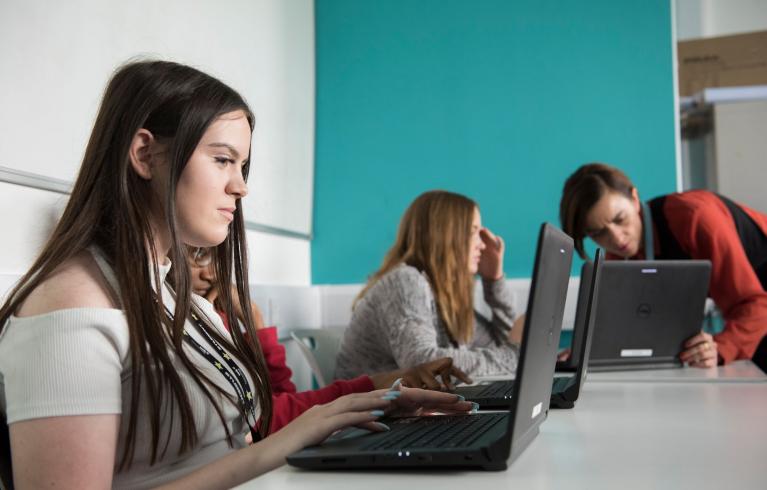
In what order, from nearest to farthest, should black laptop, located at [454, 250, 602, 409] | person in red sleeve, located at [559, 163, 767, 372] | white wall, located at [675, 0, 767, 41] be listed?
black laptop, located at [454, 250, 602, 409], person in red sleeve, located at [559, 163, 767, 372], white wall, located at [675, 0, 767, 41]

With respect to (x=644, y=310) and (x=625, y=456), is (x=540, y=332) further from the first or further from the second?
(x=644, y=310)

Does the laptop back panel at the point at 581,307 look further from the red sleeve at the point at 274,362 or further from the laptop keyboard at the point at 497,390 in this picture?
the red sleeve at the point at 274,362

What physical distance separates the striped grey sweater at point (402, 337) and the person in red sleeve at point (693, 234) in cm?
52

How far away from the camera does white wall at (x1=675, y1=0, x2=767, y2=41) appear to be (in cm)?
380

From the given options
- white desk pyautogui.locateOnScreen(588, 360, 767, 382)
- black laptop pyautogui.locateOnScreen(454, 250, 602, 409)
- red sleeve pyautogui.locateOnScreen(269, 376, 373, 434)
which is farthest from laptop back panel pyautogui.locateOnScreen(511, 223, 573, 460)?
white desk pyautogui.locateOnScreen(588, 360, 767, 382)

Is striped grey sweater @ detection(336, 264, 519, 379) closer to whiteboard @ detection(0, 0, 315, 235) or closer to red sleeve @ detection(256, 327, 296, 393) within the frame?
red sleeve @ detection(256, 327, 296, 393)

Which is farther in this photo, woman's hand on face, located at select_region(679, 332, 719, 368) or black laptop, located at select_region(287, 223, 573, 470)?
woman's hand on face, located at select_region(679, 332, 719, 368)

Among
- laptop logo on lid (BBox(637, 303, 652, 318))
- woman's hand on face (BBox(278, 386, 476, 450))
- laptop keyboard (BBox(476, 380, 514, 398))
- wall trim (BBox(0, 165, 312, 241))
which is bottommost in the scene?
laptop keyboard (BBox(476, 380, 514, 398))

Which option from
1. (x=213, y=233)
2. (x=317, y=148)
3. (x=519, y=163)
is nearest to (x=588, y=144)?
(x=519, y=163)

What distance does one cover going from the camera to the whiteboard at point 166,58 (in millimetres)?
1658

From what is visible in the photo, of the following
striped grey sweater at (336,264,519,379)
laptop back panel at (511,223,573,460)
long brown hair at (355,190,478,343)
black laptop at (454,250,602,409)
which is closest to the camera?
laptop back panel at (511,223,573,460)

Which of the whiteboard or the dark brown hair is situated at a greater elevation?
the whiteboard

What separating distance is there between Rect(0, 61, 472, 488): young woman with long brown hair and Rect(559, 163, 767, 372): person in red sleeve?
1.46m

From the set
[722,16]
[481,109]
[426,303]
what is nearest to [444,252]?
[426,303]
